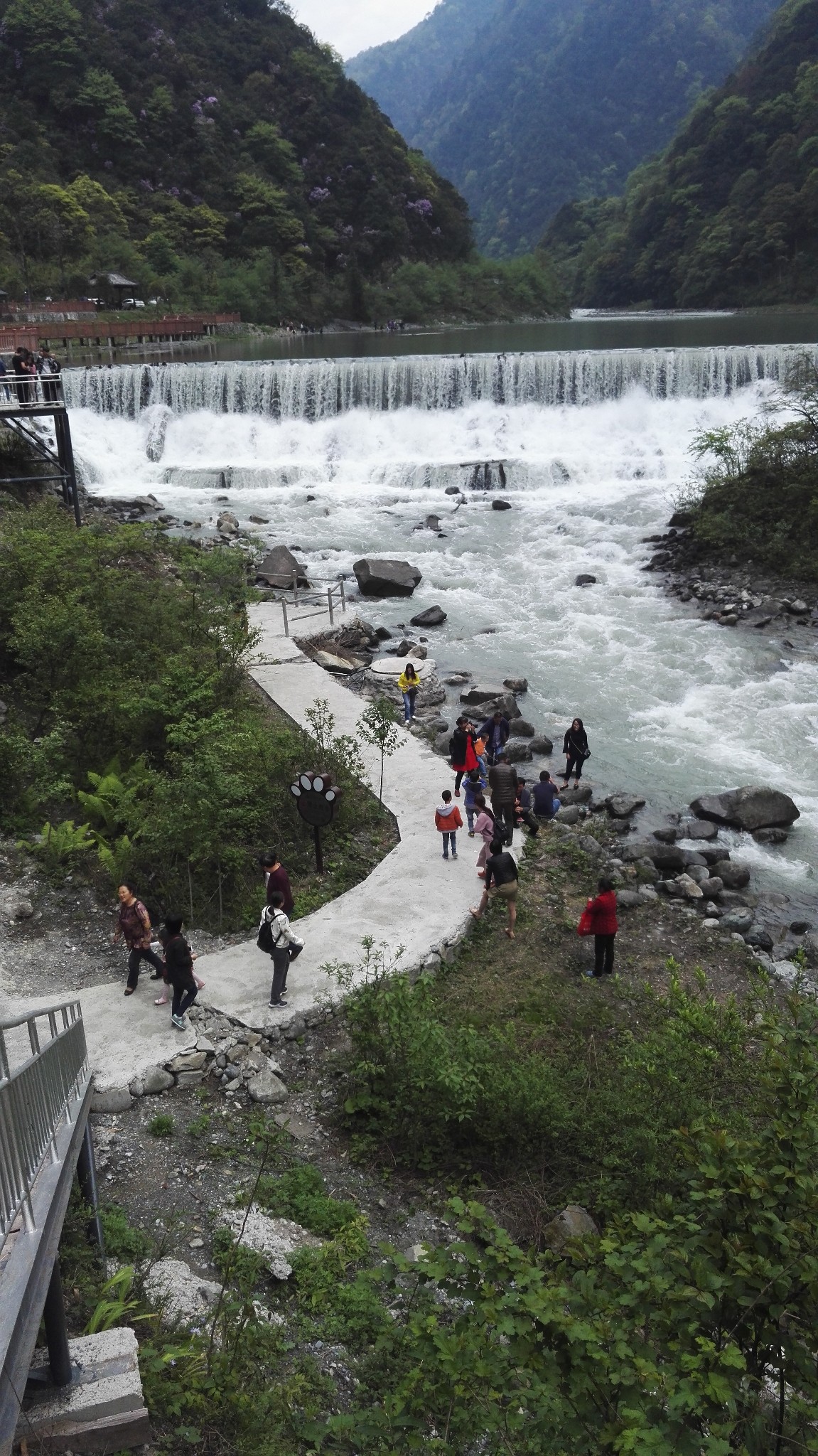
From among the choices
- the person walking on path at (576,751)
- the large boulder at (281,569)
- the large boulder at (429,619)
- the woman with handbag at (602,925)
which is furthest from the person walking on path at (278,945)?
the large boulder at (281,569)

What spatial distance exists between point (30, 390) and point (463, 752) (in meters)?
14.1

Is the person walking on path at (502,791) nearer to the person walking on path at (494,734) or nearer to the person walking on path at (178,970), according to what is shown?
the person walking on path at (494,734)

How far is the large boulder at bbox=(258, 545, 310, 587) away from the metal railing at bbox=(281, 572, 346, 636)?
14 cm

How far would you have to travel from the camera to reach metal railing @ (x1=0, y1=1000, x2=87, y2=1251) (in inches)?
147

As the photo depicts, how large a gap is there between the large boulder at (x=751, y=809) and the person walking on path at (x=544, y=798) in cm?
214

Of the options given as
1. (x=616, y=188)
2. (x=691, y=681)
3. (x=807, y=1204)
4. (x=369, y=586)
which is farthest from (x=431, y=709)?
(x=616, y=188)

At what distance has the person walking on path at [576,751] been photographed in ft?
45.5

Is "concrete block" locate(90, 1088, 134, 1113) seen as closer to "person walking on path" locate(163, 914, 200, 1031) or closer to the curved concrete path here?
"person walking on path" locate(163, 914, 200, 1031)

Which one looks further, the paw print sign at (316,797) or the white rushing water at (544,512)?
the white rushing water at (544,512)

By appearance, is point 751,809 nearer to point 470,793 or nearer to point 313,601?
point 470,793

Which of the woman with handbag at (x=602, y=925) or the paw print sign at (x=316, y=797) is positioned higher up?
the paw print sign at (x=316, y=797)

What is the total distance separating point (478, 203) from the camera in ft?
600

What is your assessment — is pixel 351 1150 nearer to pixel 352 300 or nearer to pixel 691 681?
pixel 691 681

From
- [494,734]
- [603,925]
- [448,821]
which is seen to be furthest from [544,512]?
[603,925]
